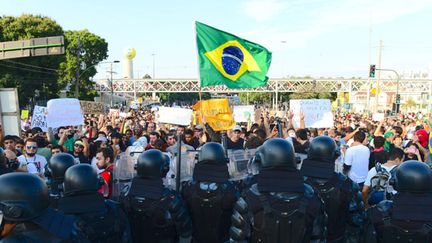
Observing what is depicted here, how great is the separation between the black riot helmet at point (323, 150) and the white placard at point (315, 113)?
557cm

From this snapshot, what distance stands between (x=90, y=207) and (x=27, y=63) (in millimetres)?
40502

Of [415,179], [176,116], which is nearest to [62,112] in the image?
[176,116]

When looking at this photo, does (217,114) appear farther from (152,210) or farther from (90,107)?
(90,107)

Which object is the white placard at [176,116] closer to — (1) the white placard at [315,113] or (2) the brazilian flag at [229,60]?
(2) the brazilian flag at [229,60]

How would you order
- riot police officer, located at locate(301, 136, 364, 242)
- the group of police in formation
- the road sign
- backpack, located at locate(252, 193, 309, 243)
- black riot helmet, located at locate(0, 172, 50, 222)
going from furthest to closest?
the road sign < riot police officer, located at locate(301, 136, 364, 242) < backpack, located at locate(252, 193, 309, 243) < the group of police in formation < black riot helmet, located at locate(0, 172, 50, 222)

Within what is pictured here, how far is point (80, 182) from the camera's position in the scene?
3.60 meters

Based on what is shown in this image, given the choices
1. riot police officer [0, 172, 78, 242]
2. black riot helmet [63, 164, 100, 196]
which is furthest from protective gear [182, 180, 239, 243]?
riot police officer [0, 172, 78, 242]

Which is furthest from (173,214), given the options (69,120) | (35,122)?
(35,122)

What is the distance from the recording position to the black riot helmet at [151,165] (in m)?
4.31

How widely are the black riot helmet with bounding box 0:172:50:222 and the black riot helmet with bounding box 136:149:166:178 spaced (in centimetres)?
178

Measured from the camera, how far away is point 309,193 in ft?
12.0

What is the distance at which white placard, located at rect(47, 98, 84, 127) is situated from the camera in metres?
9.37

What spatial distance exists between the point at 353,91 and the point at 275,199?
272ft

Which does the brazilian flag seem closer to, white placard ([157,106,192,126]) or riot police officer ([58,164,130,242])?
white placard ([157,106,192,126])
